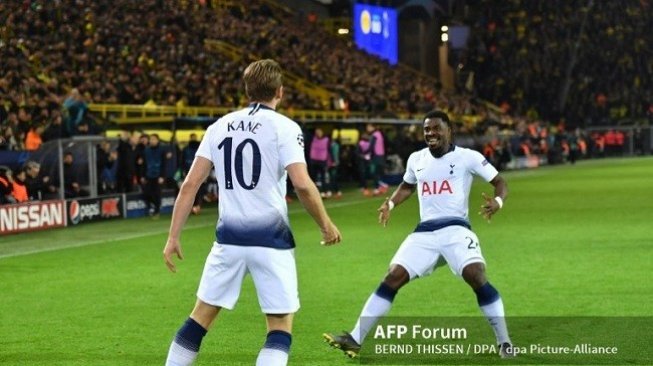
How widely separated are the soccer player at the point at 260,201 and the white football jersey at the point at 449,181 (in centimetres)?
274

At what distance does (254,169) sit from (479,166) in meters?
3.19

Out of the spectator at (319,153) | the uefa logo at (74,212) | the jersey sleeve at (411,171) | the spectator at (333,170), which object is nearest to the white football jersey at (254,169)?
the jersey sleeve at (411,171)

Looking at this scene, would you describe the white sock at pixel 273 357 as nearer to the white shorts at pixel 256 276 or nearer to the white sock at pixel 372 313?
the white shorts at pixel 256 276

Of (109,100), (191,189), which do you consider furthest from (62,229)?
(191,189)

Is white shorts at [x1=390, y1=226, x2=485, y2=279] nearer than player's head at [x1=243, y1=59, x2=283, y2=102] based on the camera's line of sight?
No

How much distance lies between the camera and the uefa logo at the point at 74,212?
2555 centimetres

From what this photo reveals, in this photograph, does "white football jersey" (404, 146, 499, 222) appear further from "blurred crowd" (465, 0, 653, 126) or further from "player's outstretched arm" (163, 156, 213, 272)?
"blurred crowd" (465, 0, 653, 126)

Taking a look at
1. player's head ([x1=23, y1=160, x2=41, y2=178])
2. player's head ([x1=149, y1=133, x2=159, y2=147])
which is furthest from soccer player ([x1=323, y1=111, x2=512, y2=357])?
player's head ([x1=149, y1=133, x2=159, y2=147])

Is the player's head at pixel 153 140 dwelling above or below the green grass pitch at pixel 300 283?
above

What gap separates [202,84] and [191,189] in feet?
111

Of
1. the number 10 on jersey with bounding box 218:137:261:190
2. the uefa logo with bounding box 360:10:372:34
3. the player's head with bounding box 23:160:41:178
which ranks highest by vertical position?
the uefa logo with bounding box 360:10:372:34

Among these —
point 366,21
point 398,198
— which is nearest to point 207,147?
point 398,198

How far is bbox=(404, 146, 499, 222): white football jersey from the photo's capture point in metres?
9.72

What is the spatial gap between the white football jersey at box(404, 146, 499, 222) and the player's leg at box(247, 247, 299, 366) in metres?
2.83
